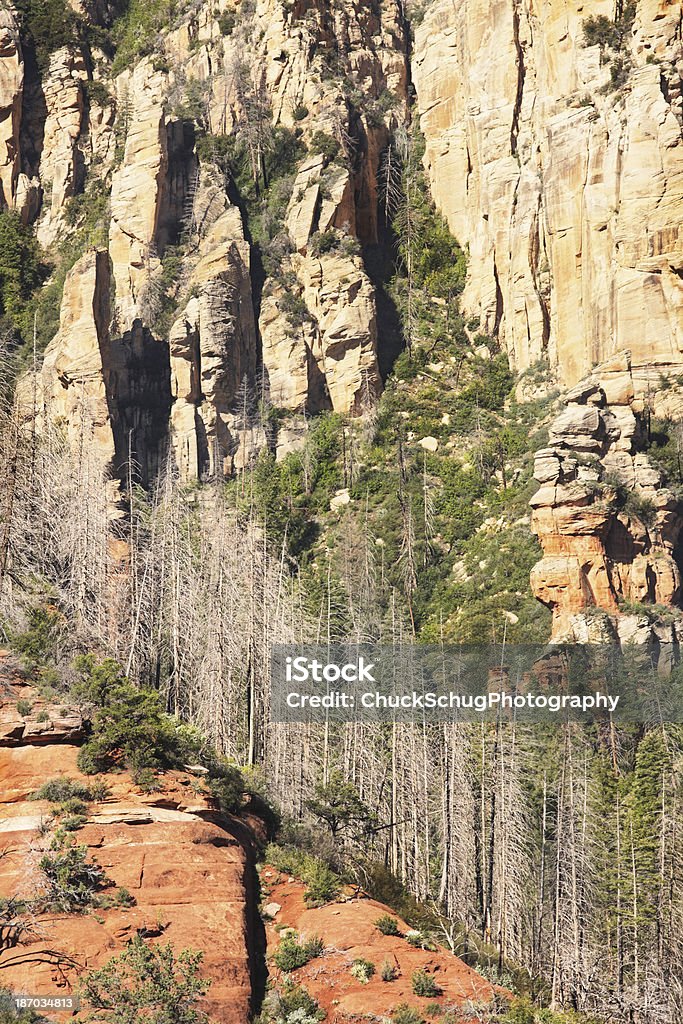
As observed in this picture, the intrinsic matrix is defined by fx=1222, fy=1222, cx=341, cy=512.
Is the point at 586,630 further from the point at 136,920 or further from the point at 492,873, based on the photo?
the point at 136,920

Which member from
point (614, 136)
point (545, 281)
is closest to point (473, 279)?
point (545, 281)

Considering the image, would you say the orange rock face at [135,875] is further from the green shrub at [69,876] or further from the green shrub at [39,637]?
the green shrub at [39,637]

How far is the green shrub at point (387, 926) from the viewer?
91.9 ft

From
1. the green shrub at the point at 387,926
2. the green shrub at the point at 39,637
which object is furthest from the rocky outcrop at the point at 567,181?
the green shrub at the point at 387,926

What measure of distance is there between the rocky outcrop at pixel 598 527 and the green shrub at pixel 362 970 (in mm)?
30180

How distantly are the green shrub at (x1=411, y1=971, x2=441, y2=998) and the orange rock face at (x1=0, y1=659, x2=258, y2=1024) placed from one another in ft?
11.6

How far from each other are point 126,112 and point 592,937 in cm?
7074

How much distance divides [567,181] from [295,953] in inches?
2168

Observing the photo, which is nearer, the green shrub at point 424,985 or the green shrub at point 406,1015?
the green shrub at point 406,1015

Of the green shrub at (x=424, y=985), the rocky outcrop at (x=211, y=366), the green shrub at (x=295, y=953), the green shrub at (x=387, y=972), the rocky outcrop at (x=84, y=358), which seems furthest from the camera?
the rocky outcrop at (x=211, y=366)

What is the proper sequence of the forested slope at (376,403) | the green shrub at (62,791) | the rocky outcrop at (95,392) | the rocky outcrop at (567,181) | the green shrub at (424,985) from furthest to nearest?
the rocky outcrop at (95,392), the rocky outcrop at (567,181), the forested slope at (376,403), the green shrub at (62,791), the green shrub at (424,985)

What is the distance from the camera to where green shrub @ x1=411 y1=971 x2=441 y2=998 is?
84.9 ft

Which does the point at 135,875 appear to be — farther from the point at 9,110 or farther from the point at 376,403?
the point at 9,110
